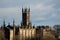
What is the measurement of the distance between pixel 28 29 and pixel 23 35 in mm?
6181

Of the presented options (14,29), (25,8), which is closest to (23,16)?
(25,8)

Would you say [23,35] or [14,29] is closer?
[14,29]

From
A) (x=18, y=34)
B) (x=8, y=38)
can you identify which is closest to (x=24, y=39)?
(x=18, y=34)

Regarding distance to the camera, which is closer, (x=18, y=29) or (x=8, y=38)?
(x=8, y=38)

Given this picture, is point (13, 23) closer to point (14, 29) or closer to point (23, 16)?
point (14, 29)

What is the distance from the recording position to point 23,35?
127438mm

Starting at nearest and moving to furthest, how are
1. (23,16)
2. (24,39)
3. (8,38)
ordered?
(8,38)
(24,39)
(23,16)

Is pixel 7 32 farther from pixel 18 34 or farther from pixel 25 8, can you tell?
pixel 25 8

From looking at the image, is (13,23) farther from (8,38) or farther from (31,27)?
(31,27)

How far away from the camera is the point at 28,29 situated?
436 feet

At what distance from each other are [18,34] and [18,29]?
10.4 feet

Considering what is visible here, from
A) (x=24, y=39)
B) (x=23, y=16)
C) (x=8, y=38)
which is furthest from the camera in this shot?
(x=23, y=16)

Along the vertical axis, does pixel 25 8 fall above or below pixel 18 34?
above

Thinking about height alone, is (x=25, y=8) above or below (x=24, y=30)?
above
